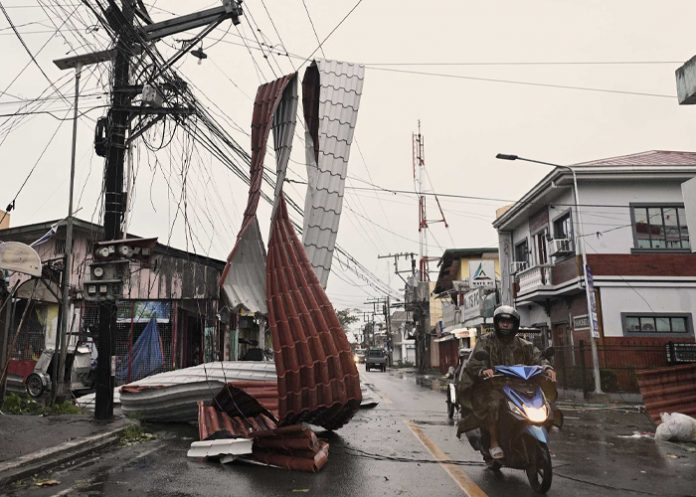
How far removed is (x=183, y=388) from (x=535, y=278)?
16.5 m

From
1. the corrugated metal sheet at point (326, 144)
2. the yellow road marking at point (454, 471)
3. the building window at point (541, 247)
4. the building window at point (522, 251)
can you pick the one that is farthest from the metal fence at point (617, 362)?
the corrugated metal sheet at point (326, 144)

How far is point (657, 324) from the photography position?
20.3 meters

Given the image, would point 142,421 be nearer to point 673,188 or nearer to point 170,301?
point 170,301

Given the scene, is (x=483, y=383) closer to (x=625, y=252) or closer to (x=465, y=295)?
(x=625, y=252)

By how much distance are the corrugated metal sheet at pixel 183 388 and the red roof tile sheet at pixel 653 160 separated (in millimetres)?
15402

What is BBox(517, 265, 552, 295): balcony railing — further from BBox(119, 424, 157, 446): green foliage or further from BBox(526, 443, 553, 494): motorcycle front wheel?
BBox(526, 443, 553, 494): motorcycle front wheel

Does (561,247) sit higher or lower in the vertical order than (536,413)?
higher

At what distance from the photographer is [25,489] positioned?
582 cm

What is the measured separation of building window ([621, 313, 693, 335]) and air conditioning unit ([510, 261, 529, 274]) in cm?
659

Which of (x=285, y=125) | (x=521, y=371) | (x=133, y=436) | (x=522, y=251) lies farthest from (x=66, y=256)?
(x=522, y=251)

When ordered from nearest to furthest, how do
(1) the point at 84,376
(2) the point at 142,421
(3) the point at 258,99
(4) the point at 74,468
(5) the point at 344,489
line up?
1. (5) the point at 344,489
2. (4) the point at 74,468
3. (3) the point at 258,99
4. (2) the point at 142,421
5. (1) the point at 84,376

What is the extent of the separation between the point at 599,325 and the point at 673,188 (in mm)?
5906

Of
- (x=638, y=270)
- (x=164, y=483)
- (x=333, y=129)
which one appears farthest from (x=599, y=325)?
(x=164, y=483)

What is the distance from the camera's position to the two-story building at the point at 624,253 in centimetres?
2033
